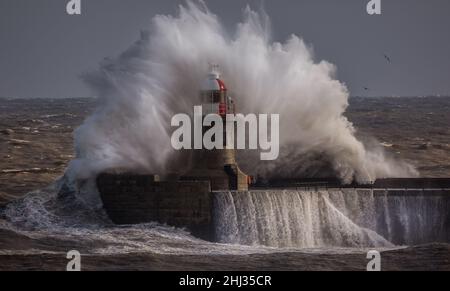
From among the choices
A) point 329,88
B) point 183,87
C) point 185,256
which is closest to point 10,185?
point 183,87

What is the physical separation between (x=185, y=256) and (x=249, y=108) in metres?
10.9

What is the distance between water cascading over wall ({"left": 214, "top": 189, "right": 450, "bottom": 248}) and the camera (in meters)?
30.0

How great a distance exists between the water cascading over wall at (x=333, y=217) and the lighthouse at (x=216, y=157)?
1.03 meters

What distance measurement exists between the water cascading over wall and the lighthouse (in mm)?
1032

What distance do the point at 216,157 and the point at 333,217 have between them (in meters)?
3.21

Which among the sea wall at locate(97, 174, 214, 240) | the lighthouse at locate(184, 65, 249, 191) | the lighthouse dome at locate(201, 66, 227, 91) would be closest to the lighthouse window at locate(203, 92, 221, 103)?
the lighthouse at locate(184, 65, 249, 191)

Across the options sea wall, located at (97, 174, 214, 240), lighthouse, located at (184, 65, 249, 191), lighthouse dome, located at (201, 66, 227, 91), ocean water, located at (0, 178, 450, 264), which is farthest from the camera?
lighthouse dome, located at (201, 66, 227, 91)

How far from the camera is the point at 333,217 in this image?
31.5 meters

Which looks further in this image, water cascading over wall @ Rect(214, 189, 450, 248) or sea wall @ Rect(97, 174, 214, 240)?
water cascading over wall @ Rect(214, 189, 450, 248)

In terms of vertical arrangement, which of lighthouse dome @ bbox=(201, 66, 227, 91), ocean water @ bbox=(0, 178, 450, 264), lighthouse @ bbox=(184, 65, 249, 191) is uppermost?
lighthouse dome @ bbox=(201, 66, 227, 91)

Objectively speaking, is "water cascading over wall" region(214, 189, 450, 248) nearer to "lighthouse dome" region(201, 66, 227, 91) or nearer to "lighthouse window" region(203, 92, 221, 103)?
"lighthouse window" region(203, 92, 221, 103)

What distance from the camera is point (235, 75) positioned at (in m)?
37.4

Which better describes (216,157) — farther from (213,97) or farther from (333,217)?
(333,217)

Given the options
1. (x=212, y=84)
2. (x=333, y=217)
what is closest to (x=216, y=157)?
(x=212, y=84)
